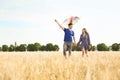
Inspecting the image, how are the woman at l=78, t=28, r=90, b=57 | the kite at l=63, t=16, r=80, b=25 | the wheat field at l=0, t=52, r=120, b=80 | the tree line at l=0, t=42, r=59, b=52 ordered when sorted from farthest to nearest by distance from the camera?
the tree line at l=0, t=42, r=59, b=52, the woman at l=78, t=28, r=90, b=57, the kite at l=63, t=16, r=80, b=25, the wheat field at l=0, t=52, r=120, b=80

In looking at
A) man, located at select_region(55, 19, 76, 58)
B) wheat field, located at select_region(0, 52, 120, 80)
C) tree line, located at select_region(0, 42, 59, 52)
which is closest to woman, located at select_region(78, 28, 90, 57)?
man, located at select_region(55, 19, 76, 58)

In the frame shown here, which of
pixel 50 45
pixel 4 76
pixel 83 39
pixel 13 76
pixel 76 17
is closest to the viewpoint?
pixel 13 76

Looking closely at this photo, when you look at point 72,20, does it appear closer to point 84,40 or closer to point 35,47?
point 84,40

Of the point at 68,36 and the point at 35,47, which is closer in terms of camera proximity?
the point at 68,36

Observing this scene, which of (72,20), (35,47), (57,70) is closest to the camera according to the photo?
(57,70)

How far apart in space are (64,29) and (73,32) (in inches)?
17.6

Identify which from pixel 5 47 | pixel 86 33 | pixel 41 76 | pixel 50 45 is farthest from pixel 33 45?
pixel 41 76

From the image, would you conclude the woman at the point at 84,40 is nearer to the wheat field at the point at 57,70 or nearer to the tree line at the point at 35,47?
the wheat field at the point at 57,70

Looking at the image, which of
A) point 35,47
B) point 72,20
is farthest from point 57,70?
point 35,47

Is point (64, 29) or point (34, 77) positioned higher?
point (64, 29)

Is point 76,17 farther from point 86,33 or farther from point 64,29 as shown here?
point 86,33

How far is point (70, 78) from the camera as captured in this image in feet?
14.0

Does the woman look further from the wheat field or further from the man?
the wheat field

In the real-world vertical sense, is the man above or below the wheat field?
above
